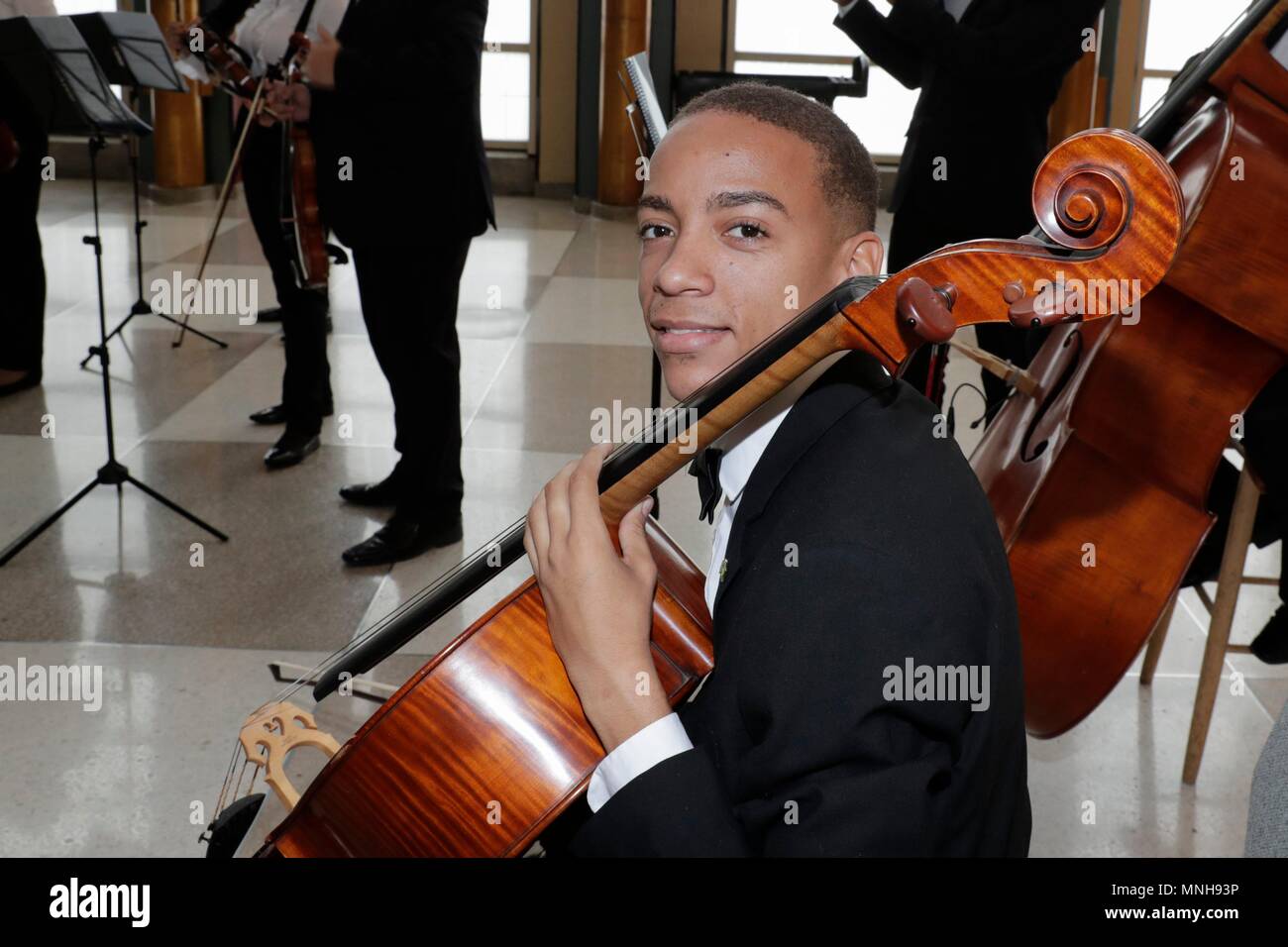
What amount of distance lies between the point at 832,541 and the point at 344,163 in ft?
7.86

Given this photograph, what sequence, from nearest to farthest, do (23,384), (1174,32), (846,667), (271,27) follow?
1. (846,667)
2. (271,27)
3. (23,384)
4. (1174,32)

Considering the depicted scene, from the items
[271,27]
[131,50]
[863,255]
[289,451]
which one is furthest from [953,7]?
[131,50]

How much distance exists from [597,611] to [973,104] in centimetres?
228

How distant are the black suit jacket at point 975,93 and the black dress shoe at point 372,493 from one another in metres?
1.55

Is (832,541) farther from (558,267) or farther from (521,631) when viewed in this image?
(558,267)

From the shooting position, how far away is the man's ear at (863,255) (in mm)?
1363

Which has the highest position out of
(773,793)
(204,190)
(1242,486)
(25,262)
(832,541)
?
(832,541)

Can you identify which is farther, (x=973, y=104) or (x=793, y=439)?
(x=973, y=104)

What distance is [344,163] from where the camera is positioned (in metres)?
3.09

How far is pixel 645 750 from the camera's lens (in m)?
1.07

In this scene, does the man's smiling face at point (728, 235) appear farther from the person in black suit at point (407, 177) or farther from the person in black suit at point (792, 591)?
the person in black suit at point (407, 177)

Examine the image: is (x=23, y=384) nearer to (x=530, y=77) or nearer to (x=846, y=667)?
(x=846, y=667)

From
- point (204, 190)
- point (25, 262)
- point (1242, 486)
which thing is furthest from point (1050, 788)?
point (204, 190)

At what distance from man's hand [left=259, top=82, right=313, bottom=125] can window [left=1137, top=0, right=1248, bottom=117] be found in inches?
286
